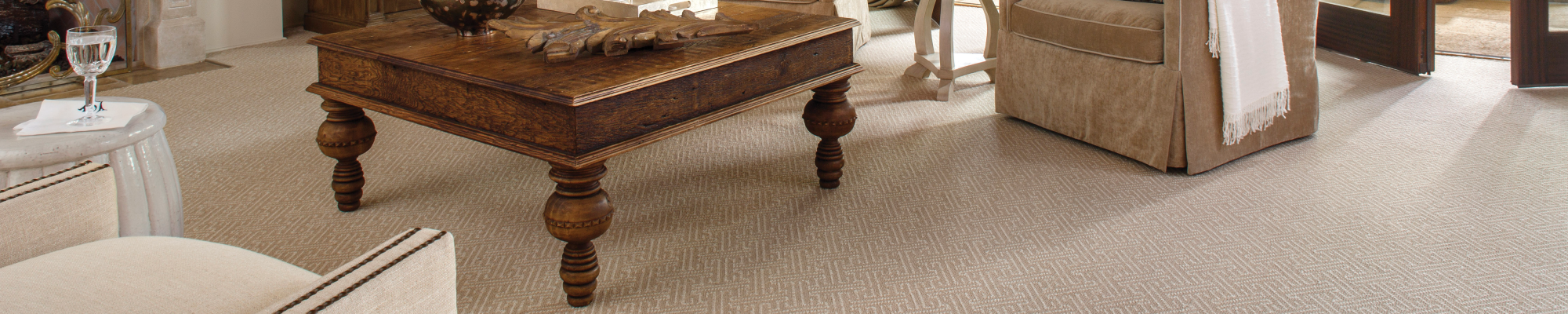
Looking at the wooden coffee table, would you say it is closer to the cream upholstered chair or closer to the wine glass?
the wine glass

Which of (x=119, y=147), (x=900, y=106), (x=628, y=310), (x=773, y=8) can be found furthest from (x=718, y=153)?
(x=119, y=147)

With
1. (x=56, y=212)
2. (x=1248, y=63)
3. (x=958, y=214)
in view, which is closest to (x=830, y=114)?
(x=958, y=214)

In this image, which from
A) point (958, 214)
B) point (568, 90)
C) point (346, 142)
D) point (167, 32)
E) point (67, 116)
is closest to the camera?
point (568, 90)

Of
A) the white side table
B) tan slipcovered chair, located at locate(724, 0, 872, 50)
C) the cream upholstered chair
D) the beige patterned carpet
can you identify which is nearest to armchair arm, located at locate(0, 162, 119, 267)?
the cream upholstered chair

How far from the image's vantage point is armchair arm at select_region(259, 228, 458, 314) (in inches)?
34.8

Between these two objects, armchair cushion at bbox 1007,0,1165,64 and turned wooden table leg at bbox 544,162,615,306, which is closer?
turned wooden table leg at bbox 544,162,615,306

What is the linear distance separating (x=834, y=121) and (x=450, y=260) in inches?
58.0

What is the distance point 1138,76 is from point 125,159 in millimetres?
2353

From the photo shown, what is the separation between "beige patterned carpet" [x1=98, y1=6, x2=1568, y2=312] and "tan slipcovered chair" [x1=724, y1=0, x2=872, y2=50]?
2.08 feet

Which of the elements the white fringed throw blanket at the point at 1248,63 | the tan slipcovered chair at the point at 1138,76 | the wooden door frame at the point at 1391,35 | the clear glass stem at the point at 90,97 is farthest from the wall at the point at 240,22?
the wooden door frame at the point at 1391,35

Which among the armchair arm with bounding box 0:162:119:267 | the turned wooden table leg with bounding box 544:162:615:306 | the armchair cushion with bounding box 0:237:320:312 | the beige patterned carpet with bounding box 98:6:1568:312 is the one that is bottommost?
the beige patterned carpet with bounding box 98:6:1568:312

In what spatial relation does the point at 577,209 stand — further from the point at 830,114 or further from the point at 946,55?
the point at 946,55

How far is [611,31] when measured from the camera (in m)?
1.97

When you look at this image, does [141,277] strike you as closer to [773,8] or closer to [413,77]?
[413,77]
